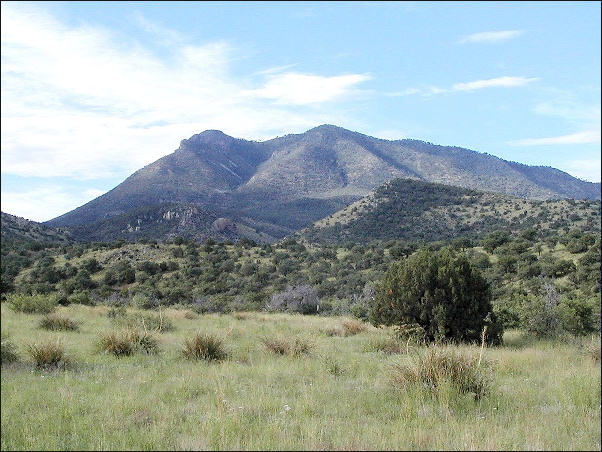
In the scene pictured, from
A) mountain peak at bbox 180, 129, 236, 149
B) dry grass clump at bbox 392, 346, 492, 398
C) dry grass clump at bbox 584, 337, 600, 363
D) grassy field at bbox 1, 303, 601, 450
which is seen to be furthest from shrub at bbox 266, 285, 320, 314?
mountain peak at bbox 180, 129, 236, 149

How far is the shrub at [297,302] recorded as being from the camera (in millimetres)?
31188

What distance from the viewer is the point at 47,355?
8562 mm

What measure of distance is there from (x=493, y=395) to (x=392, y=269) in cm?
842

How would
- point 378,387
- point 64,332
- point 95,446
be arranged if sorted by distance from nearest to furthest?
point 95,446 → point 378,387 → point 64,332

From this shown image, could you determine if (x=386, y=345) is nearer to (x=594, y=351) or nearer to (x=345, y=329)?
(x=594, y=351)

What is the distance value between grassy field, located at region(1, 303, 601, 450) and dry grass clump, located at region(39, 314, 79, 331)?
16.6 feet

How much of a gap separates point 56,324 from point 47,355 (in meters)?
6.19

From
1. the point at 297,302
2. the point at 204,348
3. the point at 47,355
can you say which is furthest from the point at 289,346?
the point at 297,302

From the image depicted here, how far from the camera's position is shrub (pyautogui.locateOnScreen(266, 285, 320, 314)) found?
31.2 m

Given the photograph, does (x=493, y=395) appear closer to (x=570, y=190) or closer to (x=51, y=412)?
(x=51, y=412)

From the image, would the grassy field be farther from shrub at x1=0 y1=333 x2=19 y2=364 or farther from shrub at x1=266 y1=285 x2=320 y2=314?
shrub at x1=266 y1=285 x2=320 y2=314

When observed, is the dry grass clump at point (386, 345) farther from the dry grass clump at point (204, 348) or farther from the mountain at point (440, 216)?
the mountain at point (440, 216)

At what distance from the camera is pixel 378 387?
6.98 meters

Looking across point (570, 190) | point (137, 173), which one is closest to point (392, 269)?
point (570, 190)
